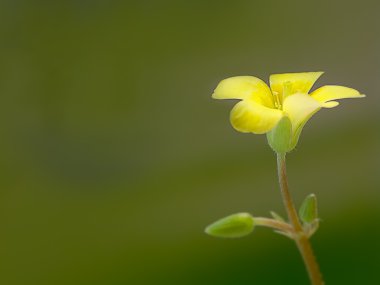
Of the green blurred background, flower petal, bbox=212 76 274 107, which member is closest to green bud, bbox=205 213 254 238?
flower petal, bbox=212 76 274 107

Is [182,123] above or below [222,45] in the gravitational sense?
below

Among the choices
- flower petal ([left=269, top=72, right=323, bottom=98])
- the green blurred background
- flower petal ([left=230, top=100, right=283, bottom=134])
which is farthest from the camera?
the green blurred background

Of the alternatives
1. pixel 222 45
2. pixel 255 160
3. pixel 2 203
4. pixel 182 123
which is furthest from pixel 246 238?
pixel 2 203

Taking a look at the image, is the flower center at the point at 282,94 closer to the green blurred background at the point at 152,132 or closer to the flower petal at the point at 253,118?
the flower petal at the point at 253,118

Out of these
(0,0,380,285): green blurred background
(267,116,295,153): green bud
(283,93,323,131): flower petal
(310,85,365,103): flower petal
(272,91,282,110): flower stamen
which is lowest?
(267,116,295,153): green bud

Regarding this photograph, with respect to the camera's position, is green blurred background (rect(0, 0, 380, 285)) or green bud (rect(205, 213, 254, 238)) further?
green blurred background (rect(0, 0, 380, 285))

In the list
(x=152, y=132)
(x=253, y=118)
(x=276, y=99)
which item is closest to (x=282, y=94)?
(x=276, y=99)

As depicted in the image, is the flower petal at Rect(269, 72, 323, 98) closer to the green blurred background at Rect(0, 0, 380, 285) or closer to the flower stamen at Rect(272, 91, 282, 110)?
the flower stamen at Rect(272, 91, 282, 110)

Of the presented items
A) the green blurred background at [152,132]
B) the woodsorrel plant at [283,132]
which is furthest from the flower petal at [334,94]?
the green blurred background at [152,132]

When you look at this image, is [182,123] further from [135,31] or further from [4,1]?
[4,1]
